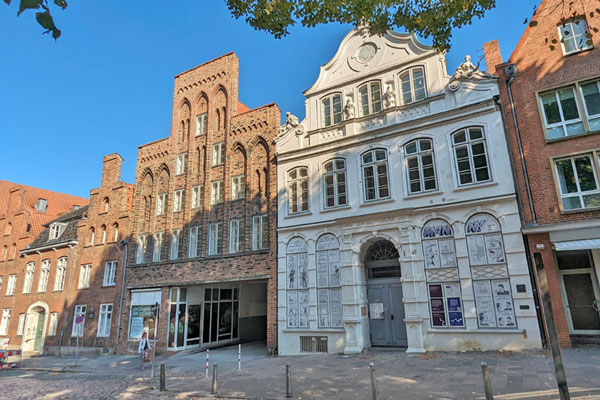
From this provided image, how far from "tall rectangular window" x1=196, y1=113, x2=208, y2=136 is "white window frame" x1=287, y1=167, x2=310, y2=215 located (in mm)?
7741

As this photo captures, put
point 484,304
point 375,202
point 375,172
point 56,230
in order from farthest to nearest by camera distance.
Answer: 1. point 56,230
2. point 375,172
3. point 375,202
4. point 484,304

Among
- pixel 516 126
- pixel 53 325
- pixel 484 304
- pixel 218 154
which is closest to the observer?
pixel 484 304

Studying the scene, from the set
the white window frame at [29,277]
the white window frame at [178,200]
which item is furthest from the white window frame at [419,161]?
the white window frame at [29,277]

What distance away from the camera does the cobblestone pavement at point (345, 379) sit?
7961 millimetres

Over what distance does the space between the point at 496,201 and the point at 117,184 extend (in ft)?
75.5

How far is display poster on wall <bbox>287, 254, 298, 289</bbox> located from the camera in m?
16.4

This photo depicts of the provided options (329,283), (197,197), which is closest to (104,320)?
(197,197)

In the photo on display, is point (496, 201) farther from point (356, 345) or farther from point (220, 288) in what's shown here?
point (220, 288)

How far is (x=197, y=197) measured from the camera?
851 inches

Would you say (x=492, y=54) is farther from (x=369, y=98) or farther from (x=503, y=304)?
(x=503, y=304)

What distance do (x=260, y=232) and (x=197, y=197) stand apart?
5.44 meters

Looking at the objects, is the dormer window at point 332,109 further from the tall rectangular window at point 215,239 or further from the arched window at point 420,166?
the tall rectangular window at point 215,239

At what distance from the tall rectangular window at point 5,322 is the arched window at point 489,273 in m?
33.7

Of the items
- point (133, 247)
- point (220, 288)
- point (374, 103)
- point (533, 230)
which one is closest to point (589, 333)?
point (533, 230)
